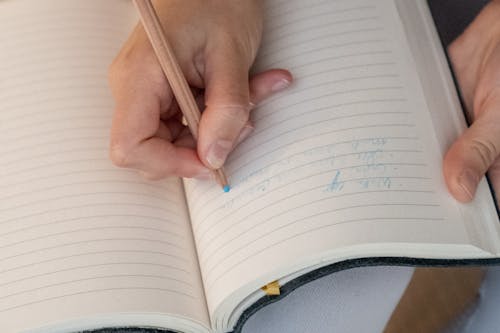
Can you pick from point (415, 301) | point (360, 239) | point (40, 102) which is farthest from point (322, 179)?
point (415, 301)

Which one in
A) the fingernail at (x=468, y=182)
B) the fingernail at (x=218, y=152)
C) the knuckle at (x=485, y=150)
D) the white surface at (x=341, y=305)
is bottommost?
the white surface at (x=341, y=305)

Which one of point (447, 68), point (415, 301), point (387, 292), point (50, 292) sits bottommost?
point (415, 301)

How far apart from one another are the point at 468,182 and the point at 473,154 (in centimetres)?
3

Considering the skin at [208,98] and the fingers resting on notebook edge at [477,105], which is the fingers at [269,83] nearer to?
the skin at [208,98]

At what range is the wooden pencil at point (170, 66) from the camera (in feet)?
1.66

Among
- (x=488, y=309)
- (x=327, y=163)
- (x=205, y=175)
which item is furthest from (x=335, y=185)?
(x=488, y=309)

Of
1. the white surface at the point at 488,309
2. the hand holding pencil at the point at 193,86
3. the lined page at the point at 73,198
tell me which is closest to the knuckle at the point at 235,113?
the hand holding pencil at the point at 193,86

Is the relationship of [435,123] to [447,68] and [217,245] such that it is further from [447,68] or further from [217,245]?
[217,245]

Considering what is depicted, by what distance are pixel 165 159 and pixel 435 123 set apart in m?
0.26

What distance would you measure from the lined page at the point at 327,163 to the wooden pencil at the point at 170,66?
0.15 ft

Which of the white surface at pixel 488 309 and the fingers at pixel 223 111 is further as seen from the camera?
the white surface at pixel 488 309

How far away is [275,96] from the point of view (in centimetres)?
62

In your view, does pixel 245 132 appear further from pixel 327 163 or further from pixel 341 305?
pixel 341 305

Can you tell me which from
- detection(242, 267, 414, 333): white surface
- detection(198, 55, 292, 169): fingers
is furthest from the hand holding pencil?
detection(242, 267, 414, 333): white surface
